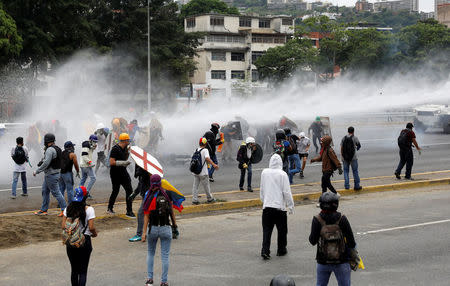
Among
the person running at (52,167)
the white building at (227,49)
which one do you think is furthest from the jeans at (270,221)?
the white building at (227,49)

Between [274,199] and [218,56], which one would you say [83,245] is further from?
[218,56]

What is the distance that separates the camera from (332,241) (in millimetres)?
6137

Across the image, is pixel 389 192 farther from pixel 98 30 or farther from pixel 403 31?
pixel 403 31

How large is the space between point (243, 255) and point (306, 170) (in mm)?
10216

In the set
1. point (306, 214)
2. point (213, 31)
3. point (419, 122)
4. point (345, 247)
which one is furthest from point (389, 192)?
point (213, 31)

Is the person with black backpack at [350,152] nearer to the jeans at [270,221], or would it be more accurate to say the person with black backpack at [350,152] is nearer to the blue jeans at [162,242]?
the jeans at [270,221]

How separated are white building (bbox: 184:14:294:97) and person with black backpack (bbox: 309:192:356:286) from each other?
6992 cm

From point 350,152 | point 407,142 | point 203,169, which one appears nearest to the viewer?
point 203,169

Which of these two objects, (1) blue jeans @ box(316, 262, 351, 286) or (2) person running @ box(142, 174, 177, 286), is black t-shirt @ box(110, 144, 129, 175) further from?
(1) blue jeans @ box(316, 262, 351, 286)

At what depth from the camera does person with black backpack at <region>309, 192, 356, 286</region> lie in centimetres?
614

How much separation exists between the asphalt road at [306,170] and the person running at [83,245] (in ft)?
21.6

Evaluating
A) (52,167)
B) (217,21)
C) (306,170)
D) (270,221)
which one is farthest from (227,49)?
(270,221)

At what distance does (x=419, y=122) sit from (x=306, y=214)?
21.7m

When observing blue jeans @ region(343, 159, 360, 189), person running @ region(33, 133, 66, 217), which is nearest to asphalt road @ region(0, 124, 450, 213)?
person running @ region(33, 133, 66, 217)
